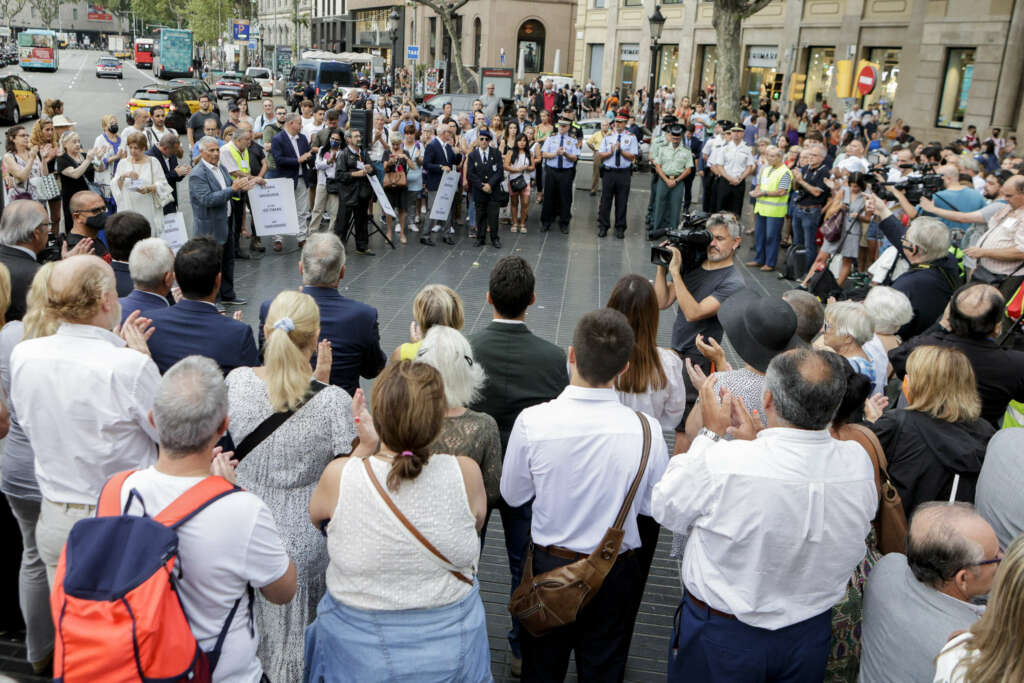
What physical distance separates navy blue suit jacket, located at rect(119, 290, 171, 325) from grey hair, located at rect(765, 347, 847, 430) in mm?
3158

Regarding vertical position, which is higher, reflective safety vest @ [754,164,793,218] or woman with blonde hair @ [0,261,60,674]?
reflective safety vest @ [754,164,793,218]

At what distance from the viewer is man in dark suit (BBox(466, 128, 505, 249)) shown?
12609 millimetres

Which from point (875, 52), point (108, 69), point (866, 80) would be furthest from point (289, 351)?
point (108, 69)

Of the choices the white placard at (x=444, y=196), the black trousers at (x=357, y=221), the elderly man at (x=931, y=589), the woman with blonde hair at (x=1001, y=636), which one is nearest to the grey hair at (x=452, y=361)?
the elderly man at (x=931, y=589)

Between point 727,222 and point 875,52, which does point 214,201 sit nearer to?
point 727,222

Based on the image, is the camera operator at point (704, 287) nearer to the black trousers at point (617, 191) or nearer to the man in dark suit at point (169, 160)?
the man in dark suit at point (169, 160)

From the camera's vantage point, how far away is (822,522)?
104 inches

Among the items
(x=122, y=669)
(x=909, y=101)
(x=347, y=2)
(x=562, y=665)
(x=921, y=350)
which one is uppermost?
(x=347, y=2)

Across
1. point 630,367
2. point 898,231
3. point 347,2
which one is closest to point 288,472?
point 630,367

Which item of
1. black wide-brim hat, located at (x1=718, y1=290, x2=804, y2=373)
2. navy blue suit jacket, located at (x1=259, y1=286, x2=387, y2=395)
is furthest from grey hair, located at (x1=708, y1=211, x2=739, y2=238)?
navy blue suit jacket, located at (x1=259, y1=286, x2=387, y2=395)

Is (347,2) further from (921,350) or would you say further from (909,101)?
(921,350)

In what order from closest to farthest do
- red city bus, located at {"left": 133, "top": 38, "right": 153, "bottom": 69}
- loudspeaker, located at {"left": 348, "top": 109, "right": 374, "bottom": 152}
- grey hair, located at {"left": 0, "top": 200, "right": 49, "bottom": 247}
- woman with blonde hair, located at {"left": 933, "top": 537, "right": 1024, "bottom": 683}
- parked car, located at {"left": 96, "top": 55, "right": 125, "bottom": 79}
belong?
woman with blonde hair, located at {"left": 933, "top": 537, "right": 1024, "bottom": 683} < grey hair, located at {"left": 0, "top": 200, "right": 49, "bottom": 247} < loudspeaker, located at {"left": 348, "top": 109, "right": 374, "bottom": 152} < parked car, located at {"left": 96, "top": 55, "right": 125, "bottom": 79} < red city bus, located at {"left": 133, "top": 38, "right": 153, "bottom": 69}

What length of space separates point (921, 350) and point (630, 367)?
1268 mm

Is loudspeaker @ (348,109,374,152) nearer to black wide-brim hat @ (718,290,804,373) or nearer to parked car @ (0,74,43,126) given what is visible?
black wide-brim hat @ (718,290,804,373)
